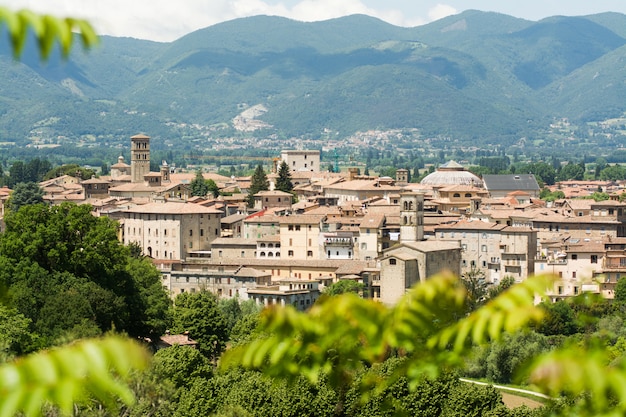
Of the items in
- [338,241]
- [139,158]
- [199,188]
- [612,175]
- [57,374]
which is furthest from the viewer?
[612,175]

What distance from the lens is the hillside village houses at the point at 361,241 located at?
5394 cm

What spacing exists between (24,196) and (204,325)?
43.2 metres

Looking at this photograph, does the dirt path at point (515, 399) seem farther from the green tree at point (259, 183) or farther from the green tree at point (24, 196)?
the green tree at point (24, 196)

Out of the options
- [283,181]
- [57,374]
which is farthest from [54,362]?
[283,181]

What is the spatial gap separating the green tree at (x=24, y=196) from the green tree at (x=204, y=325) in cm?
4027

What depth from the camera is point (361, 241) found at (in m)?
59.6

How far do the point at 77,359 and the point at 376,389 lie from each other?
2.39 m

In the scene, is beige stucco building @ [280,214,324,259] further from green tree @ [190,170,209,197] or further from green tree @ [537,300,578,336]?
green tree @ [190,170,209,197]

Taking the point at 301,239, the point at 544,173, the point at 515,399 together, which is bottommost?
the point at 515,399

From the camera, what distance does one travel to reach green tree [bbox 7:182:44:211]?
82.7 metres

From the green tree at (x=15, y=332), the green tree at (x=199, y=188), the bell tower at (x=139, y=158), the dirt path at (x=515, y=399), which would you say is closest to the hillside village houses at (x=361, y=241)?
the green tree at (x=199, y=188)

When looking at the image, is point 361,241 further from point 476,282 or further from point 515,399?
point 515,399

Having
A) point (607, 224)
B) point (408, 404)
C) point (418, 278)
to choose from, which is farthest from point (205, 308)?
point (607, 224)

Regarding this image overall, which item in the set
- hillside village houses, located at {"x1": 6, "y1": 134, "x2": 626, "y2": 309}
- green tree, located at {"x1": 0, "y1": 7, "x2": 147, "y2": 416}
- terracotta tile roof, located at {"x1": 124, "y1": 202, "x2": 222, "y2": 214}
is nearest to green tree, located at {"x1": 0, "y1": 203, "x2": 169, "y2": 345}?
hillside village houses, located at {"x1": 6, "y1": 134, "x2": 626, "y2": 309}
